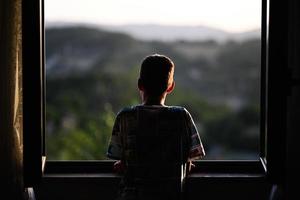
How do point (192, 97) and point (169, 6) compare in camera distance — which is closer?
point (169, 6)

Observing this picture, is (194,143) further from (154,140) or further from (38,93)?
(38,93)

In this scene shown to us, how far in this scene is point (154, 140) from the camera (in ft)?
5.42

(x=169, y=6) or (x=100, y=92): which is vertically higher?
(x=169, y=6)

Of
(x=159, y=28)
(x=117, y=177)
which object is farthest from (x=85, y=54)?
(x=117, y=177)

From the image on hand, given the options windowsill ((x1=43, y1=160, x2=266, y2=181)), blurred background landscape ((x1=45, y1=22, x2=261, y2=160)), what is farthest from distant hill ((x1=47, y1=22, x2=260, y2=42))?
windowsill ((x1=43, y1=160, x2=266, y2=181))

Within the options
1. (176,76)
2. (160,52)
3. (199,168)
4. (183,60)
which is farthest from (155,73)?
(160,52)

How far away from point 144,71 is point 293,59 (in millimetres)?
603

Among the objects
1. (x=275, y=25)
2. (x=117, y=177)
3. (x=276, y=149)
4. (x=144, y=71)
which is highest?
(x=275, y=25)

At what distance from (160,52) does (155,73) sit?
5079mm

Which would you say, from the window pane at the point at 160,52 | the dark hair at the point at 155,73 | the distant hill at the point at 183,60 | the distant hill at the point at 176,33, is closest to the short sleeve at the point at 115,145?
the dark hair at the point at 155,73

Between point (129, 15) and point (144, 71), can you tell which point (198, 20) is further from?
point (144, 71)

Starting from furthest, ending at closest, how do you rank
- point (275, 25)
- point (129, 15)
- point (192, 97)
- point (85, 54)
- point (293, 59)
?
1. point (85, 54)
2. point (192, 97)
3. point (129, 15)
4. point (293, 59)
5. point (275, 25)

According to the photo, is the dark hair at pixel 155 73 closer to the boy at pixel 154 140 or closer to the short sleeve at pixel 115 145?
the boy at pixel 154 140

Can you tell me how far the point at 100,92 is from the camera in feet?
23.0
